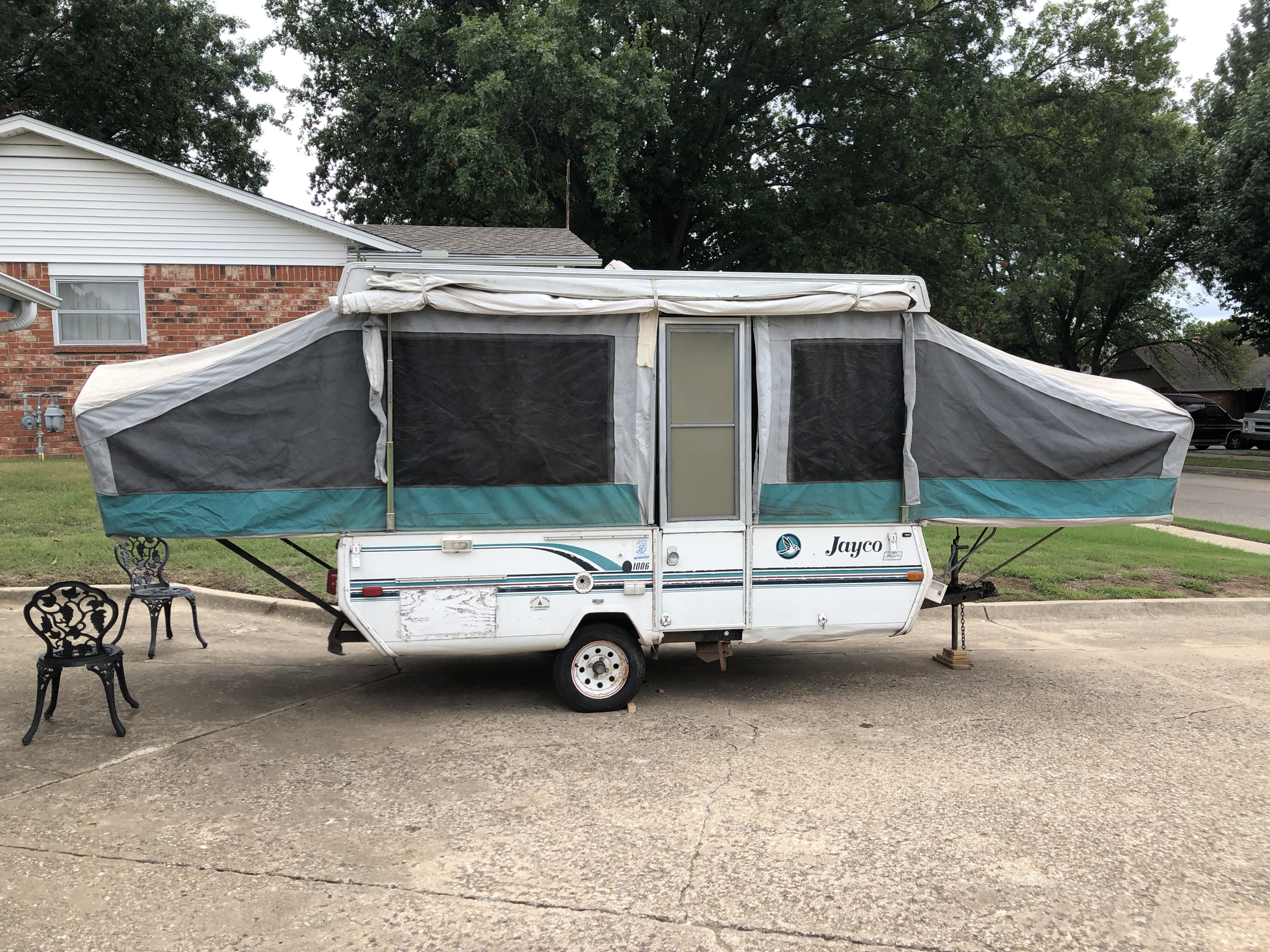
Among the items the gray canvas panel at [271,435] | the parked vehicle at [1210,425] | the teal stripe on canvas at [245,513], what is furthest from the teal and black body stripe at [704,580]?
the parked vehicle at [1210,425]

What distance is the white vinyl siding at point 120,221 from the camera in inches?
601

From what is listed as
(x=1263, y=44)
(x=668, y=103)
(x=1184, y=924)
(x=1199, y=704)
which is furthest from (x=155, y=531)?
(x=1263, y=44)

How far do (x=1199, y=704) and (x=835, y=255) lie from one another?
1998 centimetres

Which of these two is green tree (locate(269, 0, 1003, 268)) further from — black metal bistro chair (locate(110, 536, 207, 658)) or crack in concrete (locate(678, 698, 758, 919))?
crack in concrete (locate(678, 698, 758, 919))

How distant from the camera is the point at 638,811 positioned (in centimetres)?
457

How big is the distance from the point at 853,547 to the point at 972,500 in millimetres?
852

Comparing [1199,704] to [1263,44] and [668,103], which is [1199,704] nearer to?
[668,103]

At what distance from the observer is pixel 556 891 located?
3.80m

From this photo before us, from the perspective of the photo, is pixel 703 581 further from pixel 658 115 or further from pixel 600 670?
pixel 658 115

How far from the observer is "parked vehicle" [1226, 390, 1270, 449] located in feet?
110

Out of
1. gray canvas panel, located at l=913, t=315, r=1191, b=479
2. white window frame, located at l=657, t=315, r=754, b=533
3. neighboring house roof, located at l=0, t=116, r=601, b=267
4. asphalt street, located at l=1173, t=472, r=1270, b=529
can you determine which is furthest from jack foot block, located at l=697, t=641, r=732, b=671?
asphalt street, located at l=1173, t=472, r=1270, b=529

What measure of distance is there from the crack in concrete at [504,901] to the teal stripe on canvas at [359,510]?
1922mm

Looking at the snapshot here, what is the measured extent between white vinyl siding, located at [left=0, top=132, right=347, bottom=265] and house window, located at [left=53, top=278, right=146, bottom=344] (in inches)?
15.2

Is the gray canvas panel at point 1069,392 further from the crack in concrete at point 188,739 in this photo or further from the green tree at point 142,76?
the green tree at point 142,76
